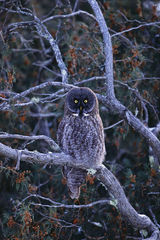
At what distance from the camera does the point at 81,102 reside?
568cm

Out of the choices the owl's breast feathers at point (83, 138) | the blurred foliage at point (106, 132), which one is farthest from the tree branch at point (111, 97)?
the owl's breast feathers at point (83, 138)

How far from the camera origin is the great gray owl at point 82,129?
18.3ft

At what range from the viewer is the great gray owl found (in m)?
5.58

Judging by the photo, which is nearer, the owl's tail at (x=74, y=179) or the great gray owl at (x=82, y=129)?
the great gray owl at (x=82, y=129)

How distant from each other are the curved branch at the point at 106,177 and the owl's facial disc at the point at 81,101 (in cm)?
75

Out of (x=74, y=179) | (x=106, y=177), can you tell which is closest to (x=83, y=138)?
(x=106, y=177)

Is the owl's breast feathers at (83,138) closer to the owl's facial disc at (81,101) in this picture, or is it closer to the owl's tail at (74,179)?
the owl's facial disc at (81,101)

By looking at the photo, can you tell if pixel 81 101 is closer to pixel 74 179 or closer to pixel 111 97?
pixel 111 97

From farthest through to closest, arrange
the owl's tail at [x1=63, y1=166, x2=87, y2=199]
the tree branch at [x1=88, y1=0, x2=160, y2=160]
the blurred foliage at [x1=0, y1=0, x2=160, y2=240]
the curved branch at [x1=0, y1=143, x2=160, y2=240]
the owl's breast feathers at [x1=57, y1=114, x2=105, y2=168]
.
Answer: the owl's tail at [x1=63, y1=166, x2=87, y2=199] → the blurred foliage at [x1=0, y1=0, x2=160, y2=240] → the tree branch at [x1=88, y1=0, x2=160, y2=160] → the owl's breast feathers at [x1=57, y1=114, x2=105, y2=168] → the curved branch at [x1=0, y1=143, x2=160, y2=240]

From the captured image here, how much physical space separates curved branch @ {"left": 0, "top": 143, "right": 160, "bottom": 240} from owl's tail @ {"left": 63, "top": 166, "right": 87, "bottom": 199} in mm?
646

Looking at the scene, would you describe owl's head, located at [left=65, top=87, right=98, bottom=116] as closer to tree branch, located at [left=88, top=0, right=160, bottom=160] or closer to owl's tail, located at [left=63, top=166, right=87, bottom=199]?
tree branch, located at [left=88, top=0, right=160, bottom=160]

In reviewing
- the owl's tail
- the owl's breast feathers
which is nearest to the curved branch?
the owl's breast feathers

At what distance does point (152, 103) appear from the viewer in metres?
7.02

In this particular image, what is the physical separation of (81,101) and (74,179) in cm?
119
